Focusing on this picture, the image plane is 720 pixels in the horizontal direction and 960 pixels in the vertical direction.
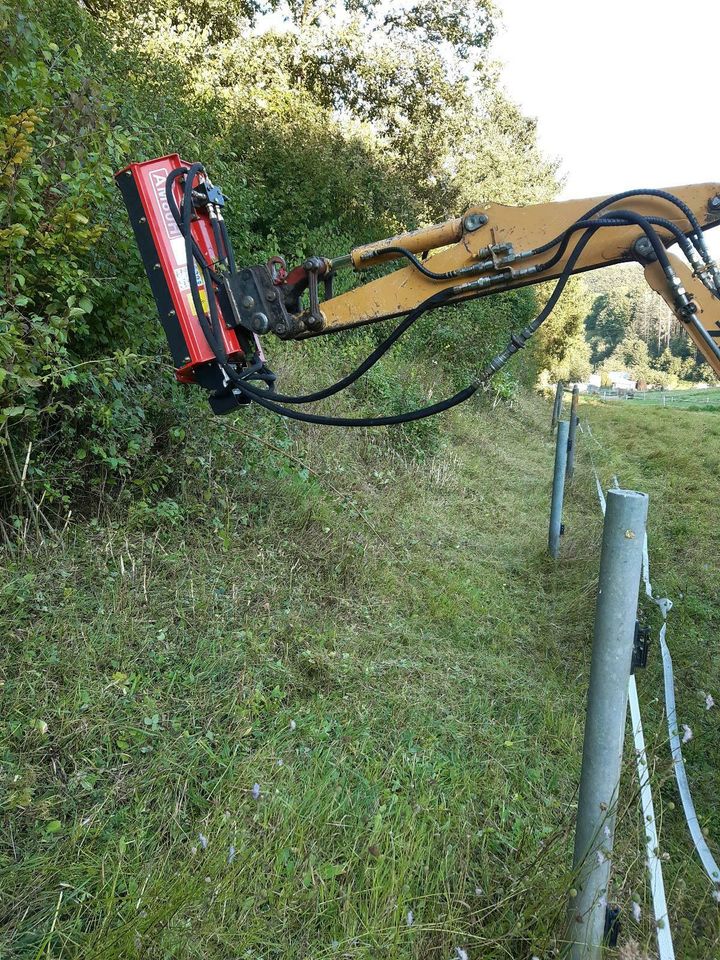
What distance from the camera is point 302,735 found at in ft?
10.0

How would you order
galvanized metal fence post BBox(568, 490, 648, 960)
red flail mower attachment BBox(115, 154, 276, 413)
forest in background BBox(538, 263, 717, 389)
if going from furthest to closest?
1. forest in background BBox(538, 263, 717, 389)
2. red flail mower attachment BBox(115, 154, 276, 413)
3. galvanized metal fence post BBox(568, 490, 648, 960)

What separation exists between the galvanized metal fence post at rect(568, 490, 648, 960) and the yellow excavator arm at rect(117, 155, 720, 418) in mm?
943

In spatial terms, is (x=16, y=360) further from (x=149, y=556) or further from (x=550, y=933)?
(x=550, y=933)

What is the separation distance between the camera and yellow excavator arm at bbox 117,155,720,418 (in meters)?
2.78

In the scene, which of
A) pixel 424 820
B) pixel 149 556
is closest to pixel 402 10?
pixel 149 556

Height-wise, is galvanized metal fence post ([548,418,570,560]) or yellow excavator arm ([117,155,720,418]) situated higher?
yellow excavator arm ([117,155,720,418])

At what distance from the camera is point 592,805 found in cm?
196

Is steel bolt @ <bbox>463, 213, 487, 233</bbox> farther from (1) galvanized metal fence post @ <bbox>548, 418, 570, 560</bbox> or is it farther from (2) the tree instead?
(2) the tree

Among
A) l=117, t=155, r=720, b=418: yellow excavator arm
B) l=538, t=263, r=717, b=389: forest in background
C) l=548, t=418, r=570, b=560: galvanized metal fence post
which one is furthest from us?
l=538, t=263, r=717, b=389: forest in background

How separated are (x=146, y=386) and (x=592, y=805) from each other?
3380 mm

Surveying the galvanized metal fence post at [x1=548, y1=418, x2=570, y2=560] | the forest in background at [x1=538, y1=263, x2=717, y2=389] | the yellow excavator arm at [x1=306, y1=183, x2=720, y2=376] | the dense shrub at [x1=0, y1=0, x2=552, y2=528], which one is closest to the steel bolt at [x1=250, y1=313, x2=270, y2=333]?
the yellow excavator arm at [x1=306, y1=183, x2=720, y2=376]

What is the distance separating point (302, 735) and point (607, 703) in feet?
5.19

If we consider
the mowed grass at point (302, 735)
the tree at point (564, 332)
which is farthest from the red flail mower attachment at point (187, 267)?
the tree at point (564, 332)

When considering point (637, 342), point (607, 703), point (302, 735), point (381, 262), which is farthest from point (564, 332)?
point (637, 342)
